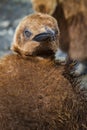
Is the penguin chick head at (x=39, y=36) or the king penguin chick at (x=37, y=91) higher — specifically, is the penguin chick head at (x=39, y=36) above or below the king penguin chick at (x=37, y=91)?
above

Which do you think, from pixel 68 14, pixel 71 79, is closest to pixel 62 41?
pixel 68 14

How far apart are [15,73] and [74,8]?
286 cm

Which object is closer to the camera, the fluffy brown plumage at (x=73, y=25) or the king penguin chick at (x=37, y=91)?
the king penguin chick at (x=37, y=91)

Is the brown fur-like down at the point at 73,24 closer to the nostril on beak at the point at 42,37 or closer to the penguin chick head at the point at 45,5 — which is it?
the penguin chick head at the point at 45,5

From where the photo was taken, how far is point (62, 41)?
4.75 metres

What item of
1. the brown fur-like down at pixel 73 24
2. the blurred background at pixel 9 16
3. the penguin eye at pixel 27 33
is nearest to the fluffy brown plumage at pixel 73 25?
the brown fur-like down at pixel 73 24

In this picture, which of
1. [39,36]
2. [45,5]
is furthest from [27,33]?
[45,5]

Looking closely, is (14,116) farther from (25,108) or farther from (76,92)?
(76,92)

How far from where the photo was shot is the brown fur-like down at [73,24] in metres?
4.59

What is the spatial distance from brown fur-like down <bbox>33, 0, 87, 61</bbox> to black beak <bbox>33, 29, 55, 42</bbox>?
268 centimetres

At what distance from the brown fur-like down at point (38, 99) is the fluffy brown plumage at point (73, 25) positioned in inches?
107

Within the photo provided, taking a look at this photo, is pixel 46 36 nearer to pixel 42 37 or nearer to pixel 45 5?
pixel 42 37

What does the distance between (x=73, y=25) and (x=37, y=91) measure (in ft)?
9.88

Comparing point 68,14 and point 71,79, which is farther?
point 68,14
